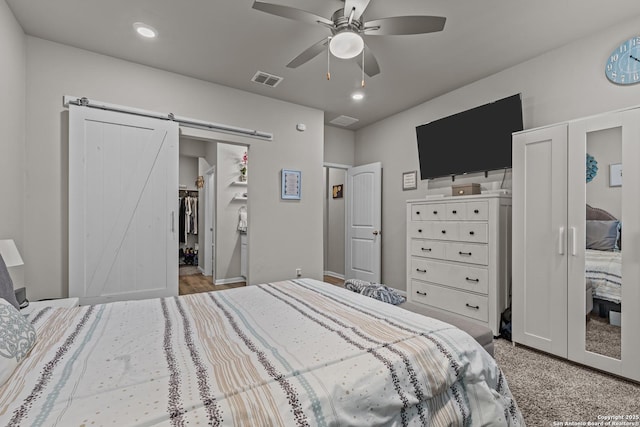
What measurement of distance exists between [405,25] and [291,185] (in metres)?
2.45

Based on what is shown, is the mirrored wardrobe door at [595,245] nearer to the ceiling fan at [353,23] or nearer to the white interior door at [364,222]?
the ceiling fan at [353,23]

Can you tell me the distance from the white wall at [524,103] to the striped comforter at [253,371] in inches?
103

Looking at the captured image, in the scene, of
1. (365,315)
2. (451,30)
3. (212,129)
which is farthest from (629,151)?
(212,129)

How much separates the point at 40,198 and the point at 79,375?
8.33ft

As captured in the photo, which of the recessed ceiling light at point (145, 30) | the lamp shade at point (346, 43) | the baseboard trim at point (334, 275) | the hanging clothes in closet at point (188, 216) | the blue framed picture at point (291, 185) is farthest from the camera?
the hanging clothes in closet at point (188, 216)

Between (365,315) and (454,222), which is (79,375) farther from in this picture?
(454,222)

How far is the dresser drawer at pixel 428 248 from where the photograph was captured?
3.23 meters

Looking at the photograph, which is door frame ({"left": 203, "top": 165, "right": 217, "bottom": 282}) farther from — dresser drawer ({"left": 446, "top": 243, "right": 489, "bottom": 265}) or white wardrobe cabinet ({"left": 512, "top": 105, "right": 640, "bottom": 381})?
white wardrobe cabinet ({"left": 512, "top": 105, "right": 640, "bottom": 381})

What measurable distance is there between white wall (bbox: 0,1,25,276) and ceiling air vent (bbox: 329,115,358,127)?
353 centimetres

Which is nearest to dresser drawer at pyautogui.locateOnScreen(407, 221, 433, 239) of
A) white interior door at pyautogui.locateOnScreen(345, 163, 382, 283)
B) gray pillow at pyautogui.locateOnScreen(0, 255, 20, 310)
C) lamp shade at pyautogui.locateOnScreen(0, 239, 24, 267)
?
white interior door at pyautogui.locateOnScreen(345, 163, 382, 283)

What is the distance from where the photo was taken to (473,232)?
2.95 metres

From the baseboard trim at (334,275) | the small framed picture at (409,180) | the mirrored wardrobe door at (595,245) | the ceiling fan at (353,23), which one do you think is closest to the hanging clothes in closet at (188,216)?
the baseboard trim at (334,275)

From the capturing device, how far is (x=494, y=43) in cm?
267

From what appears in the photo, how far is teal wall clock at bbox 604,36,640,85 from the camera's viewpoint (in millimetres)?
2332
